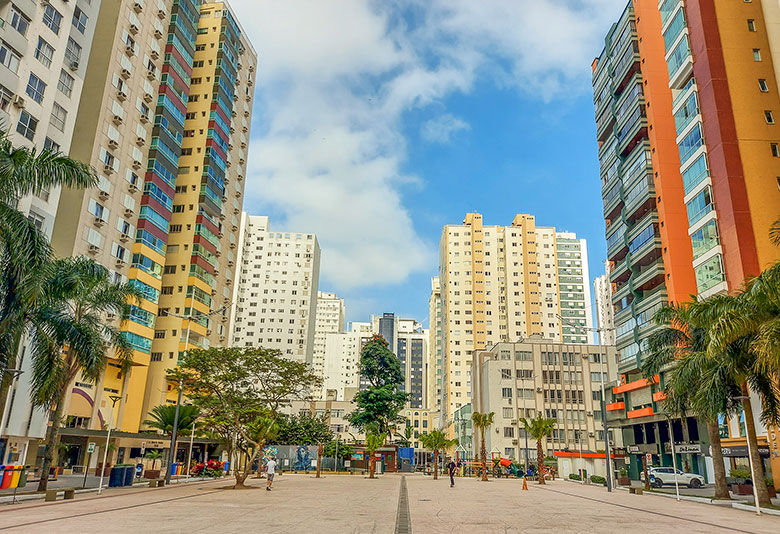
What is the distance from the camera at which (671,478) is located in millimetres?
46781

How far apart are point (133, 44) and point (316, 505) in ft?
190

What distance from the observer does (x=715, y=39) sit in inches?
1829

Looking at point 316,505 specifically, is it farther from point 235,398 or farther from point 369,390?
point 369,390

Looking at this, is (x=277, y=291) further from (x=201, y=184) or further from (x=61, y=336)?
(x=61, y=336)

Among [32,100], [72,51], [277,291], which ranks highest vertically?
[277,291]

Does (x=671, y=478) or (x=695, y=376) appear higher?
(x=695, y=376)

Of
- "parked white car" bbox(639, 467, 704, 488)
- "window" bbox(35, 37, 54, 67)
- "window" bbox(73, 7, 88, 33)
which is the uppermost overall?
"window" bbox(73, 7, 88, 33)

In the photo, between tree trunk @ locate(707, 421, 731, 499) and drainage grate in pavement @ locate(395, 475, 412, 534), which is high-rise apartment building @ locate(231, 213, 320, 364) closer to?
tree trunk @ locate(707, 421, 731, 499)

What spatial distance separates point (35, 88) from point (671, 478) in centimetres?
5780

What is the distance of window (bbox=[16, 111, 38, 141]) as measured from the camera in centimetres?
3969

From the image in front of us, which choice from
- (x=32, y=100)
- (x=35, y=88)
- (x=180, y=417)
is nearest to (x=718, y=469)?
(x=180, y=417)

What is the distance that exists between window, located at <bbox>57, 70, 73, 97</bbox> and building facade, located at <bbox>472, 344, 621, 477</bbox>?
71.4 m

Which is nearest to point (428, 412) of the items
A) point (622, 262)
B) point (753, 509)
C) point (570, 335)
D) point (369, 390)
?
point (570, 335)

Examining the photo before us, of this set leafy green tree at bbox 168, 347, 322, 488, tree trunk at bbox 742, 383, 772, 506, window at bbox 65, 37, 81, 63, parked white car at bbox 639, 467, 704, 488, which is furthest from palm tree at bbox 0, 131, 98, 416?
parked white car at bbox 639, 467, 704, 488
